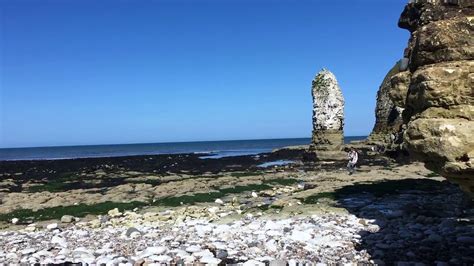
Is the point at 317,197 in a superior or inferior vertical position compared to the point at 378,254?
superior

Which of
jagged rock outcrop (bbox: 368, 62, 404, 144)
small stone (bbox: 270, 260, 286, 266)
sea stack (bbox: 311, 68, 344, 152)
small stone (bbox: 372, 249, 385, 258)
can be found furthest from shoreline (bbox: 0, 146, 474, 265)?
jagged rock outcrop (bbox: 368, 62, 404, 144)

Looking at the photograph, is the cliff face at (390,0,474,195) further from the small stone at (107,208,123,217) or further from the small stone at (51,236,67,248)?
the small stone at (107,208,123,217)

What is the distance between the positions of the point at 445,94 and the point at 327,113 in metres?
31.7

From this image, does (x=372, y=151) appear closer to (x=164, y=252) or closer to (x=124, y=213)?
(x=124, y=213)

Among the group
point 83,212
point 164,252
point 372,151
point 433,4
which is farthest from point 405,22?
point 372,151

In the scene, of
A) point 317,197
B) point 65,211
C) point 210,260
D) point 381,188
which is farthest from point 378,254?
point 65,211

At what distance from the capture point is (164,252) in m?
11.8

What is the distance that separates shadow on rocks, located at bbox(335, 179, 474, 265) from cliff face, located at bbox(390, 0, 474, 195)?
2457 mm

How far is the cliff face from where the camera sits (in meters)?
7.64

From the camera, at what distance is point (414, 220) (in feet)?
45.4

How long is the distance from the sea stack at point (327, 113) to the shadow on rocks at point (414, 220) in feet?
57.7

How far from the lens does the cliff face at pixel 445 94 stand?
7.64 m

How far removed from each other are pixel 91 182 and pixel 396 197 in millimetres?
23094

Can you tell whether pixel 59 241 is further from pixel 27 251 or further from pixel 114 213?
pixel 114 213
